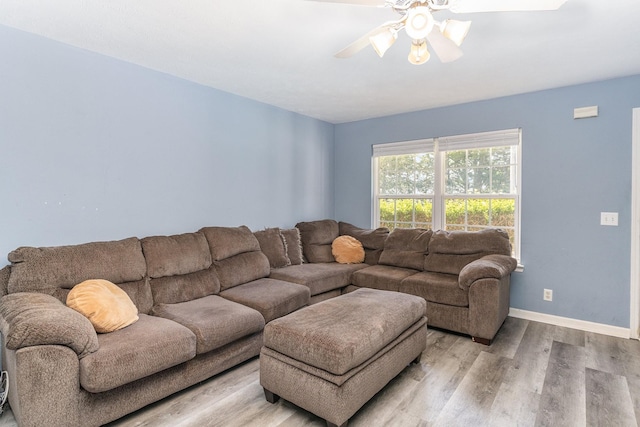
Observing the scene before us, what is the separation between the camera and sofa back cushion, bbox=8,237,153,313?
2.18 metres

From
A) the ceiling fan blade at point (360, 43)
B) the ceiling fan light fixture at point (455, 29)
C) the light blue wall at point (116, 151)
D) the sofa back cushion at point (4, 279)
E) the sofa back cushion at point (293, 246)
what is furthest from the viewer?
the sofa back cushion at point (293, 246)

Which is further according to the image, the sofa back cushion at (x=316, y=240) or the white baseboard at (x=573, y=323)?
the sofa back cushion at (x=316, y=240)

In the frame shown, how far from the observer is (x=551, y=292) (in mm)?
3570

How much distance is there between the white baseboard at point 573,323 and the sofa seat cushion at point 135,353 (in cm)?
341

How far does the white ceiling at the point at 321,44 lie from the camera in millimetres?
2086

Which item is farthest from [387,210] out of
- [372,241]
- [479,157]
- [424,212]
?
[479,157]

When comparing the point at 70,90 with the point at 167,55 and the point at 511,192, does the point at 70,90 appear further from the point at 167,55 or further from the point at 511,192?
the point at 511,192

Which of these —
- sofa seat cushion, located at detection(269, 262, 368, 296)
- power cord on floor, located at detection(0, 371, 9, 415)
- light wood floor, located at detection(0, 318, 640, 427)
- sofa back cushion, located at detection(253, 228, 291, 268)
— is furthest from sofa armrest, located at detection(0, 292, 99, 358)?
sofa back cushion, located at detection(253, 228, 291, 268)

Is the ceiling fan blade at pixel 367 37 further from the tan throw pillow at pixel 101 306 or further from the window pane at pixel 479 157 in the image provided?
the window pane at pixel 479 157

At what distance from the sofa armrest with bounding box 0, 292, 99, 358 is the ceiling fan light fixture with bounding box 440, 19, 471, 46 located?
2.46 meters

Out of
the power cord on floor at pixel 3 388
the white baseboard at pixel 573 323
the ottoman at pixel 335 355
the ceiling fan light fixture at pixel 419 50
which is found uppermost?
the ceiling fan light fixture at pixel 419 50

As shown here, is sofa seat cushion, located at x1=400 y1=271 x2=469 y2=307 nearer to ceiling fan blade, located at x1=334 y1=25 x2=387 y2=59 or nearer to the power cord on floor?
ceiling fan blade, located at x1=334 y1=25 x2=387 y2=59

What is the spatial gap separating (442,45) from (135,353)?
250 centimetres

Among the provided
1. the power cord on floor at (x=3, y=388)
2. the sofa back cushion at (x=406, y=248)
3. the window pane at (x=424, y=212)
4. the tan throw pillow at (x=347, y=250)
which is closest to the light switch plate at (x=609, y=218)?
the sofa back cushion at (x=406, y=248)
